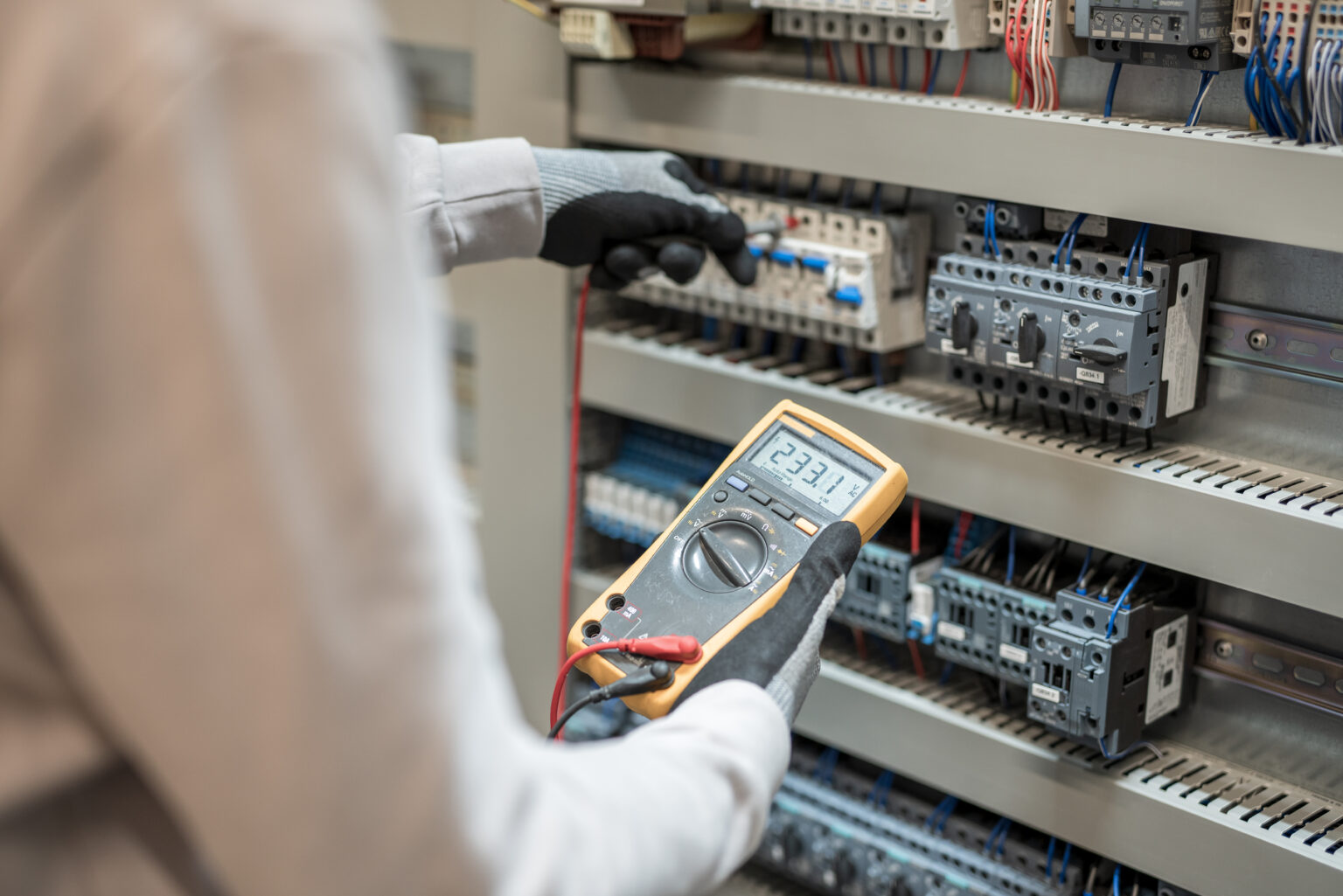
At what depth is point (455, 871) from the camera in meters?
0.53

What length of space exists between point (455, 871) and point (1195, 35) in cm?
108

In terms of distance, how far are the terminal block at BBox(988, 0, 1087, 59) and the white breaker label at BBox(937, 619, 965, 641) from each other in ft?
2.20

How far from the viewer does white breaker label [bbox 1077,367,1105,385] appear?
4.26 feet

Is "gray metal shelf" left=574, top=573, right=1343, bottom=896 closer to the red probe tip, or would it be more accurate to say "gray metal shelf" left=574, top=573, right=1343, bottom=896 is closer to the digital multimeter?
the digital multimeter

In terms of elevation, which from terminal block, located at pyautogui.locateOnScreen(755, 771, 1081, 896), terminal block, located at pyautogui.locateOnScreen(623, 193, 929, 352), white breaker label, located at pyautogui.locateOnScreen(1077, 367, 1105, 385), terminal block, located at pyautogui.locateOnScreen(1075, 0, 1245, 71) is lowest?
terminal block, located at pyautogui.locateOnScreen(755, 771, 1081, 896)

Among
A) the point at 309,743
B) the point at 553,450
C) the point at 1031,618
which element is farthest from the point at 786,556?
the point at 553,450

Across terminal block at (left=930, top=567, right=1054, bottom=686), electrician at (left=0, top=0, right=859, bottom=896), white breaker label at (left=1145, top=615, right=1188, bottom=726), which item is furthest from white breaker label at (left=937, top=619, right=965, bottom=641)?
electrician at (left=0, top=0, right=859, bottom=896)

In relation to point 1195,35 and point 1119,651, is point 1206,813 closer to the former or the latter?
point 1119,651

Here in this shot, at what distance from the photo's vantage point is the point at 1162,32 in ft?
4.01

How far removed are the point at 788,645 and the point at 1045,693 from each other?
1.91 feet

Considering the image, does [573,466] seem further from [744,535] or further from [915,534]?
[744,535]

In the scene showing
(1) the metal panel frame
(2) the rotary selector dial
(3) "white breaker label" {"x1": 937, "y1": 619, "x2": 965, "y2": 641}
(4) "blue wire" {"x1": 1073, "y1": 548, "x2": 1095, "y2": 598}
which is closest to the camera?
(2) the rotary selector dial

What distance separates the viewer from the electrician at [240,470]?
447mm

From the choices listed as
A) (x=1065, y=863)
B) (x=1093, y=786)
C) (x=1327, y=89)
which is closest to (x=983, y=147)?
(x=1327, y=89)
